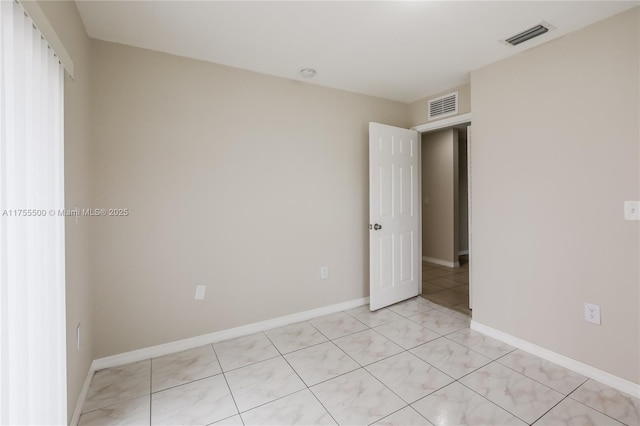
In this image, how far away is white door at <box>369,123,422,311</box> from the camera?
333 centimetres

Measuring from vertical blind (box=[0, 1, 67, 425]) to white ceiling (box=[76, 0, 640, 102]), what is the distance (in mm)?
842

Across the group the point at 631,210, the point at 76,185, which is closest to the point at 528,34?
the point at 631,210

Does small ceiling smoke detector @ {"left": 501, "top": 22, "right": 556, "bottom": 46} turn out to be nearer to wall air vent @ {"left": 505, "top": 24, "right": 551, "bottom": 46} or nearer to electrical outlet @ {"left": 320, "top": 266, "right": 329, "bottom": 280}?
wall air vent @ {"left": 505, "top": 24, "right": 551, "bottom": 46}

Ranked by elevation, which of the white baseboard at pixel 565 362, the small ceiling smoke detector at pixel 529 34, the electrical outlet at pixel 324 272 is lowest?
the white baseboard at pixel 565 362

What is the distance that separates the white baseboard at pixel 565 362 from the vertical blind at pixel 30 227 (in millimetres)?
3095

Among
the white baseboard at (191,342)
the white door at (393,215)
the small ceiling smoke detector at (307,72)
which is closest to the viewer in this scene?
the white baseboard at (191,342)

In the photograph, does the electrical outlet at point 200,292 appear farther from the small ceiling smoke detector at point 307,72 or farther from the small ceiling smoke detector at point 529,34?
the small ceiling smoke detector at point 529,34

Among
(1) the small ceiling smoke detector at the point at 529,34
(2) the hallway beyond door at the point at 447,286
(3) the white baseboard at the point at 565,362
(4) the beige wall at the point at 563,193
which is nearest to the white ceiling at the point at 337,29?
(1) the small ceiling smoke detector at the point at 529,34

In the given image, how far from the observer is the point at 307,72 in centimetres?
283

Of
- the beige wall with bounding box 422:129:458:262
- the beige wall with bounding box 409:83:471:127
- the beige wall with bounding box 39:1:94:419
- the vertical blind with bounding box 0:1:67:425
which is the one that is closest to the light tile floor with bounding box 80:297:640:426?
the beige wall with bounding box 39:1:94:419

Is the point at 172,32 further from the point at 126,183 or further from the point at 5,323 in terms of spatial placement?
the point at 5,323

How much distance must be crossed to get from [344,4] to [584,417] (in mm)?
2817

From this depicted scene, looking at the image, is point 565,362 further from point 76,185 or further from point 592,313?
point 76,185

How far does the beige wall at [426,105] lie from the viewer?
3.09 metres
